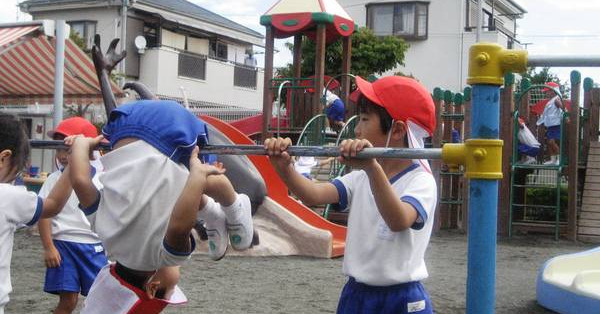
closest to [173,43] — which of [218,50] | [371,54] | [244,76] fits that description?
[218,50]

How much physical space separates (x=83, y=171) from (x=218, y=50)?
90.4ft

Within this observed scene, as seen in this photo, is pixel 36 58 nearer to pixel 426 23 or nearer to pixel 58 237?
pixel 58 237

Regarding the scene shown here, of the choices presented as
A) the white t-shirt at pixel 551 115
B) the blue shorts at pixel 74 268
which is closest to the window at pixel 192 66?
the white t-shirt at pixel 551 115

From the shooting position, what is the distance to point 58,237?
432 cm

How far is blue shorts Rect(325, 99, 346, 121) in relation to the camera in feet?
38.7

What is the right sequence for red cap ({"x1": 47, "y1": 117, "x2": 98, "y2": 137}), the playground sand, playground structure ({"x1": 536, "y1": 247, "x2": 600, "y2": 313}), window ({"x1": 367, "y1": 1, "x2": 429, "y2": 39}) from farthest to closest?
window ({"x1": 367, "y1": 1, "x2": 429, "y2": 39})
the playground sand
playground structure ({"x1": 536, "y1": 247, "x2": 600, "y2": 313})
red cap ({"x1": 47, "y1": 117, "x2": 98, "y2": 137})

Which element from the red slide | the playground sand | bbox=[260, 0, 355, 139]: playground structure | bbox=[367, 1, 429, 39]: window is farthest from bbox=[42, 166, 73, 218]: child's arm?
bbox=[367, 1, 429, 39]: window

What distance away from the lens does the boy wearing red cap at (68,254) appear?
419 centimetres

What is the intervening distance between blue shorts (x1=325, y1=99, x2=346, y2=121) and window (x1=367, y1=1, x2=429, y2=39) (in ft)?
68.9

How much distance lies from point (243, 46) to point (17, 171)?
2830 centimetres

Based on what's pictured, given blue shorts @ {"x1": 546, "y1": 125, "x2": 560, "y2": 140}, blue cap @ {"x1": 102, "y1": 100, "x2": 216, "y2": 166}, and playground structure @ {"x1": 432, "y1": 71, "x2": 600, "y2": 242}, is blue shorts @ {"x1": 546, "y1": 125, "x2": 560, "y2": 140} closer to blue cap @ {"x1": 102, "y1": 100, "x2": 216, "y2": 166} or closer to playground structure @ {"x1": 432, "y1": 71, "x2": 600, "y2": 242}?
playground structure @ {"x1": 432, "y1": 71, "x2": 600, "y2": 242}

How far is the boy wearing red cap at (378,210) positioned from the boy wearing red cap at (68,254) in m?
2.06

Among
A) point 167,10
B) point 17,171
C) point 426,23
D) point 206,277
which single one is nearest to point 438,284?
point 206,277

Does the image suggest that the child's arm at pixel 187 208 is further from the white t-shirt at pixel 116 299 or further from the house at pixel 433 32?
the house at pixel 433 32
